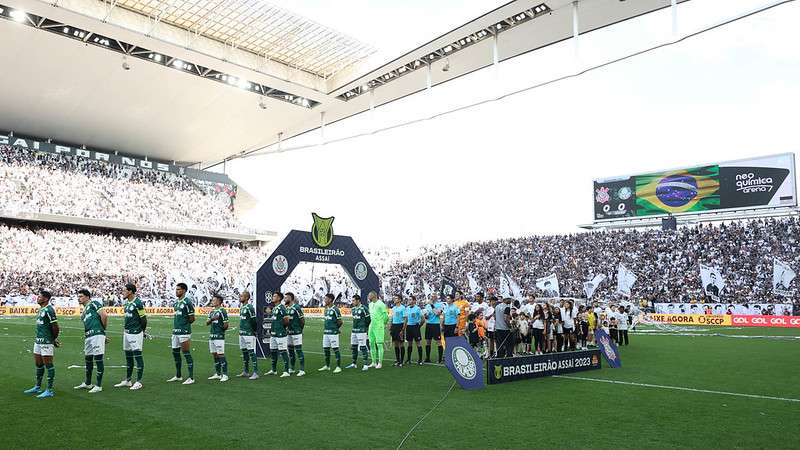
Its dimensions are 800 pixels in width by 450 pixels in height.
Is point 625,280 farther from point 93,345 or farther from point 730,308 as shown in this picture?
point 93,345

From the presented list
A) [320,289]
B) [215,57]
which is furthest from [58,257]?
[215,57]

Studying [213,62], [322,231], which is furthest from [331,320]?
[213,62]

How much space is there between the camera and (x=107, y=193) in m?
56.7

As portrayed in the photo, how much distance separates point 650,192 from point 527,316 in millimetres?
37388

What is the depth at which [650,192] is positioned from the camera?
5031cm

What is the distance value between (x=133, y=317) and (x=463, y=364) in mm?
6349

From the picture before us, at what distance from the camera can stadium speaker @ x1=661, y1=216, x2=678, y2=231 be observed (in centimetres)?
4702

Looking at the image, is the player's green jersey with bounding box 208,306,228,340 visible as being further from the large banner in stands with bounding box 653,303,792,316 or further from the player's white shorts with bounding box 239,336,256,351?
the large banner in stands with bounding box 653,303,792,316

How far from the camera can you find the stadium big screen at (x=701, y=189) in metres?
44.2

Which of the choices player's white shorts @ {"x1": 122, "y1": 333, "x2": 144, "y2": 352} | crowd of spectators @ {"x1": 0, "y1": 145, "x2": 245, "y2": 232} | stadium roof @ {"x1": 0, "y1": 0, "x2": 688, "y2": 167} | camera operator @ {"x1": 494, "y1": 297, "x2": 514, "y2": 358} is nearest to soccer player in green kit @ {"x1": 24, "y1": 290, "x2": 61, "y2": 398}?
player's white shorts @ {"x1": 122, "y1": 333, "x2": 144, "y2": 352}

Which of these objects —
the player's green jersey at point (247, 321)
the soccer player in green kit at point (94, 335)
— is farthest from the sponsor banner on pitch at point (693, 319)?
the soccer player in green kit at point (94, 335)

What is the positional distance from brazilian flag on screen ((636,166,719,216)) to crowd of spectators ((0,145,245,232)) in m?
42.7

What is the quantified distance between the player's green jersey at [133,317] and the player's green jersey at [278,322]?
298cm

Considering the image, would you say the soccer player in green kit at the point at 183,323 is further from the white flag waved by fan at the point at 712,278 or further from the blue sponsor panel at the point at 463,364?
the white flag waved by fan at the point at 712,278
